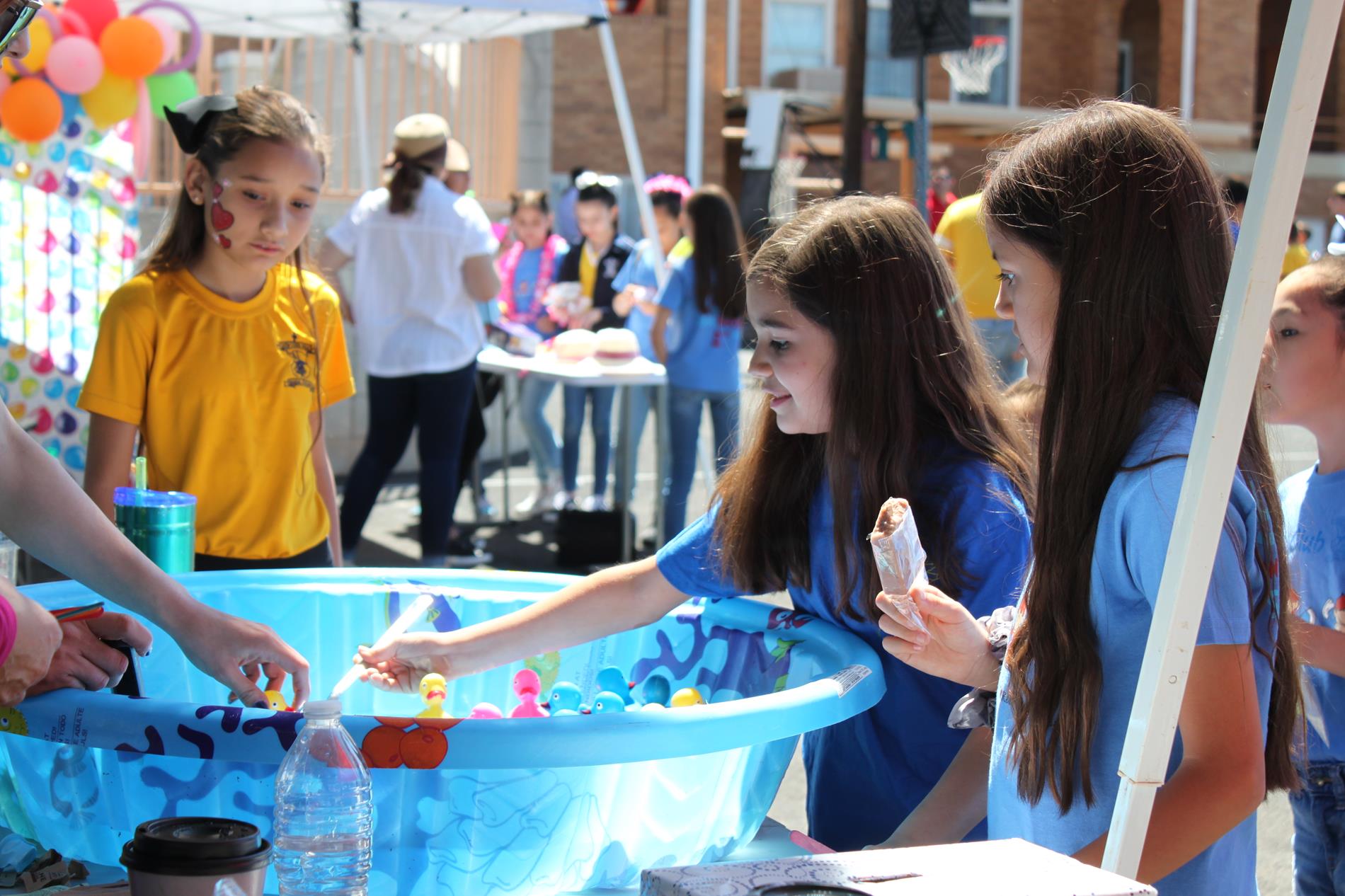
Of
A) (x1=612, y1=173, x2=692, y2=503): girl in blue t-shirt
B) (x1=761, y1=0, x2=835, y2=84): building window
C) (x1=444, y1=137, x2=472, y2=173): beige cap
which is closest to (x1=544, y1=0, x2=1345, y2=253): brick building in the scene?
(x1=761, y1=0, x2=835, y2=84): building window

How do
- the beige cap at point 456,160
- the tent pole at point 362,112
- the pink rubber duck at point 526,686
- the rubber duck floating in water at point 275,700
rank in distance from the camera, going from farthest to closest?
the tent pole at point 362,112 → the beige cap at point 456,160 → the pink rubber duck at point 526,686 → the rubber duck floating in water at point 275,700

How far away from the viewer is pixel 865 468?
201 centimetres

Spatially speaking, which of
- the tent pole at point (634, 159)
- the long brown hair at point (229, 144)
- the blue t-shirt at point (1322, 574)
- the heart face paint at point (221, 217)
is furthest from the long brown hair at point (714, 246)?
the blue t-shirt at point (1322, 574)

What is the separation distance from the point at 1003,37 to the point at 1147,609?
25.4 metres

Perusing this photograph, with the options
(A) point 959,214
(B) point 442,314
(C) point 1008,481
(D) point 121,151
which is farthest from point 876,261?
(D) point 121,151

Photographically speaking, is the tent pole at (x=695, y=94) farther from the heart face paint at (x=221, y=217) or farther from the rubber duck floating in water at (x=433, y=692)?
the rubber duck floating in water at (x=433, y=692)

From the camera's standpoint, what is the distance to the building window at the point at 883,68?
24.8 metres

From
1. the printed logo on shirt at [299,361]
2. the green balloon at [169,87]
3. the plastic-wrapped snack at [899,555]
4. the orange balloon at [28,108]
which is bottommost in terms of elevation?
the plastic-wrapped snack at [899,555]

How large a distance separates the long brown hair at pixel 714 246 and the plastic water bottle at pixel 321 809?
5406 millimetres

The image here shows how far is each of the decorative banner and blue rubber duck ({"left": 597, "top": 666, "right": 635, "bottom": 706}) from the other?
4703 millimetres

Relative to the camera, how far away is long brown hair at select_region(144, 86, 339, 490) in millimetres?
2744

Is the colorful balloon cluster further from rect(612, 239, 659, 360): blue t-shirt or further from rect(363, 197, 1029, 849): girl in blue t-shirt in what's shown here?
rect(363, 197, 1029, 849): girl in blue t-shirt

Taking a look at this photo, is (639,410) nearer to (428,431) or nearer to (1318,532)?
(428,431)

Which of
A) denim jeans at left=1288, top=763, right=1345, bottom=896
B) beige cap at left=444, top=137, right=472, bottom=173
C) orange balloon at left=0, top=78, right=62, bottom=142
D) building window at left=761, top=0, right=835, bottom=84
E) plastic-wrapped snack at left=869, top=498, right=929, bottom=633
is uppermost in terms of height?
building window at left=761, top=0, right=835, bottom=84
